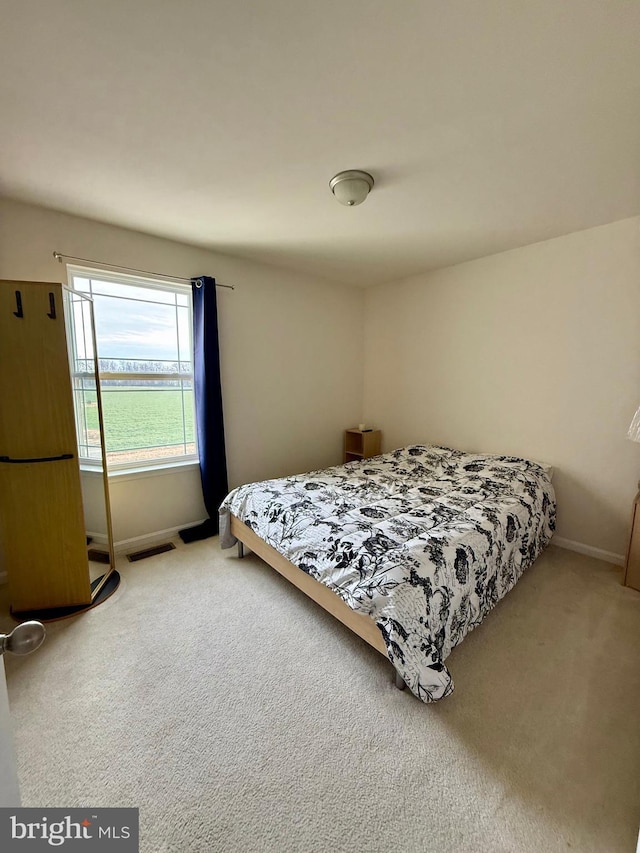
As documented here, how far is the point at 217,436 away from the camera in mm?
3033

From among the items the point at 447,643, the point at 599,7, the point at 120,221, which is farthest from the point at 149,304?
the point at 447,643

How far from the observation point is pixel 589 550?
2684mm

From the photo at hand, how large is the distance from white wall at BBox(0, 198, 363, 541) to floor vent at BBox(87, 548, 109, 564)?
0.38m

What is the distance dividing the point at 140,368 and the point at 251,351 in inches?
38.1

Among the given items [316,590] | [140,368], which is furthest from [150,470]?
[316,590]

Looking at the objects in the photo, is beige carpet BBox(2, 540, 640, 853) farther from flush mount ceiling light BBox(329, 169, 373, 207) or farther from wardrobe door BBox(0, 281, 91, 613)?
flush mount ceiling light BBox(329, 169, 373, 207)

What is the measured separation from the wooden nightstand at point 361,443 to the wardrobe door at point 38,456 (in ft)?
8.90

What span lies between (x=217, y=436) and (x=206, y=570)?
1.09 metres

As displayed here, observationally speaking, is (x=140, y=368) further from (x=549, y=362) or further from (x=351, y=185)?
(x=549, y=362)

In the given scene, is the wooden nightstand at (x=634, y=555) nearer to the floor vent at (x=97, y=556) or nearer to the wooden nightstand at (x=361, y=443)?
the wooden nightstand at (x=361, y=443)

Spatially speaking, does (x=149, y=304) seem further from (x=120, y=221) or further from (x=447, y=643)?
(x=447, y=643)

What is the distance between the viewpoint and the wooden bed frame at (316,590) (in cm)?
155

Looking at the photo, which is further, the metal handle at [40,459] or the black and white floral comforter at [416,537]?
the metal handle at [40,459]

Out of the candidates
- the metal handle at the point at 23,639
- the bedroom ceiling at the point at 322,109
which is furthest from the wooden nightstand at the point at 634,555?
the metal handle at the point at 23,639
